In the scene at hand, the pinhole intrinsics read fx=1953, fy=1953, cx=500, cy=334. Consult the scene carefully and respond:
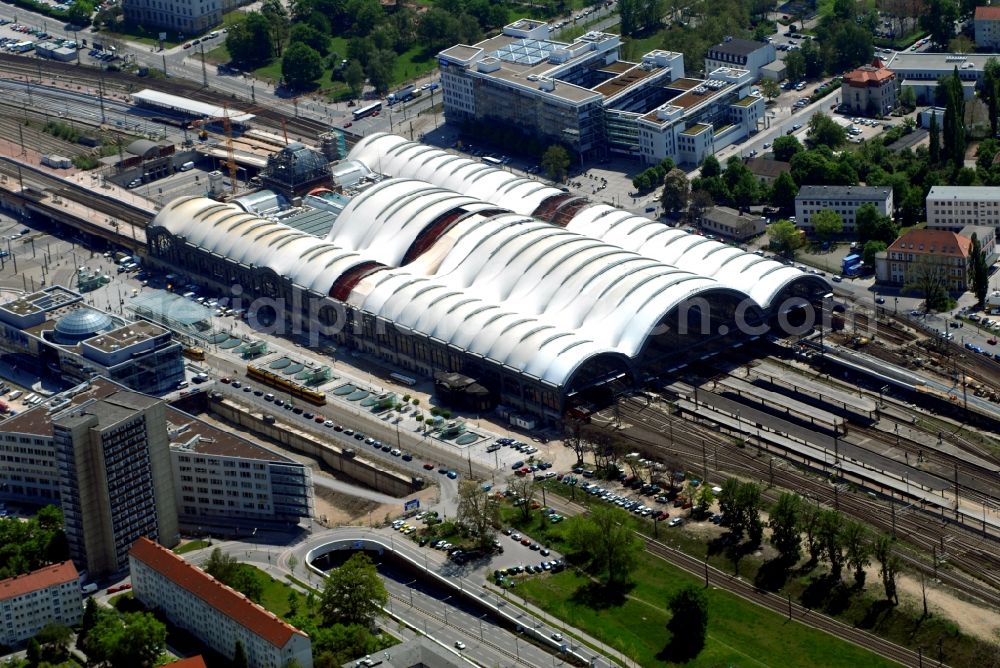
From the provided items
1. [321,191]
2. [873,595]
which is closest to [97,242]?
[321,191]

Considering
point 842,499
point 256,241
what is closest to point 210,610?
point 842,499

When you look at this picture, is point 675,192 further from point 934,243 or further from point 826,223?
point 934,243

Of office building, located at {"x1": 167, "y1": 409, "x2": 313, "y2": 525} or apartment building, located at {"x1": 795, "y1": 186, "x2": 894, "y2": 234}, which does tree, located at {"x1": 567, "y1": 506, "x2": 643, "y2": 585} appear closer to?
office building, located at {"x1": 167, "y1": 409, "x2": 313, "y2": 525}

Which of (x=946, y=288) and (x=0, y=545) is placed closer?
(x=0, y=545)

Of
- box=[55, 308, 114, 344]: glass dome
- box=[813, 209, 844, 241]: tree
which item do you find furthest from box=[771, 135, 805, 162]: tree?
box=[55, 308, 114, 344]: glass dome

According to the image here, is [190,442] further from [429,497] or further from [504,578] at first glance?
[504,578]

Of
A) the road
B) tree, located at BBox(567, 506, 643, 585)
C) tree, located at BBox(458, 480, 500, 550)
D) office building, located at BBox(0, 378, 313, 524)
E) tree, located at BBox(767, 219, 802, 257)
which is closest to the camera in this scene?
the road
